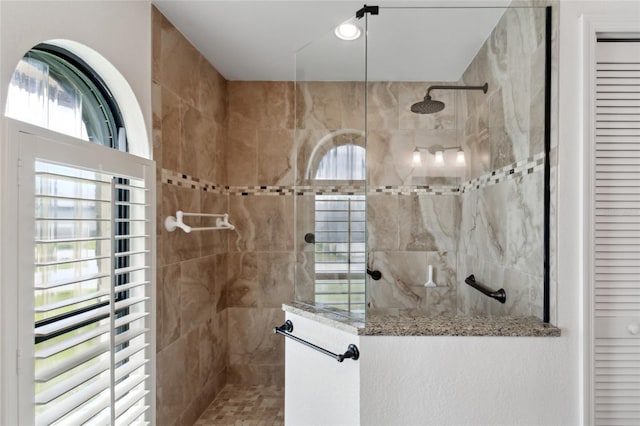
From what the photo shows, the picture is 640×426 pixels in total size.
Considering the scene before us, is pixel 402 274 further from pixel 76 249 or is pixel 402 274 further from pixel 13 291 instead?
pixel 13 291

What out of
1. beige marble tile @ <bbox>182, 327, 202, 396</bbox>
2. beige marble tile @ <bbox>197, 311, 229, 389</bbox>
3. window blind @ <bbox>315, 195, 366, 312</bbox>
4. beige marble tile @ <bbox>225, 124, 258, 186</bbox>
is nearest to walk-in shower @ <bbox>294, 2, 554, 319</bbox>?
window blind @ <bbox>315, 195, 366, 312</bbox>

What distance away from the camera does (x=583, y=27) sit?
1.33m

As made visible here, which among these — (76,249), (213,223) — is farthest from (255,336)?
(76,249)

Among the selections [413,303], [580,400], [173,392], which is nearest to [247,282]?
[173,392]

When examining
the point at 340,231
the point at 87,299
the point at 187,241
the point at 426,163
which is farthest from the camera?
the point at 426,163

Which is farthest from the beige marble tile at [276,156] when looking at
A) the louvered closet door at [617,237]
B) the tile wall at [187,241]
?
the louvered closet door at [617,237]

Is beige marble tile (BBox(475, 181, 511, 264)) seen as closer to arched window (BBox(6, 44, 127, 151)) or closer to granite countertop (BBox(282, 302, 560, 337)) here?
granite countertop (BBox(282, 302, 560, 337))

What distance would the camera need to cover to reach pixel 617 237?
1.36m

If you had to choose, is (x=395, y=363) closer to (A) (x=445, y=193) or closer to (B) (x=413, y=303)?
(B) (x=413, y=303)

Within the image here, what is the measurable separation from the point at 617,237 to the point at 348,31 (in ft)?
4.83

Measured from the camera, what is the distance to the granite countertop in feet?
4.36

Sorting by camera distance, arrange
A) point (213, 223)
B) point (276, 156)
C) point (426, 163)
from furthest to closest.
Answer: point (276, 156), point (213, 223), point (426, 163)

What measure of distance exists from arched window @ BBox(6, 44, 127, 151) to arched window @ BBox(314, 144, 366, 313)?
1.05 m

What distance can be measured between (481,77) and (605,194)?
103 centimetres
